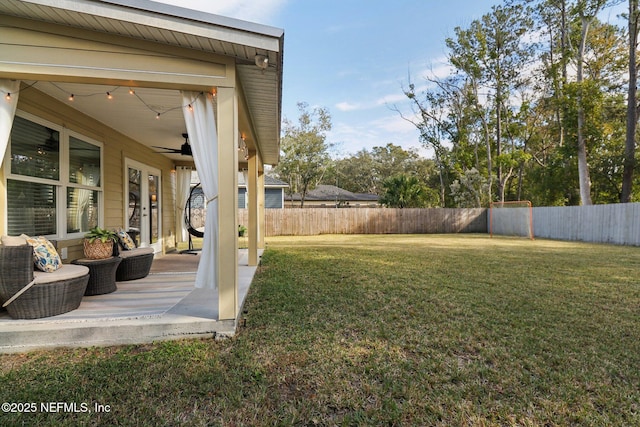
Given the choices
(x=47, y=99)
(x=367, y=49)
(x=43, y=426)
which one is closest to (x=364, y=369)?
(x=43, y=426)

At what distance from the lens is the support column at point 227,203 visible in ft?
9.02

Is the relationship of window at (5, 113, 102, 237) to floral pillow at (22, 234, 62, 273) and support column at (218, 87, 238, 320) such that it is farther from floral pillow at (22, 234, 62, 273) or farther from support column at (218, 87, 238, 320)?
support column at (218, 87, 238, 320)

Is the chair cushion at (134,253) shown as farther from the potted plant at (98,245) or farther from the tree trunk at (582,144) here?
the tree trunk at (582,144)

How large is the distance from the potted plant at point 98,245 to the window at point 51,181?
1.59ft

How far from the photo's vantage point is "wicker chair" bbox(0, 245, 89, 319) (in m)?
2.59

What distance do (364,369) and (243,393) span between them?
82 cm

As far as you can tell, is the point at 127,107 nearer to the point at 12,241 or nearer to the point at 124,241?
the point at 124,241

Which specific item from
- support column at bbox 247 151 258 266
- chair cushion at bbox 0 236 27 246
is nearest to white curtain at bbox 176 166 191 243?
support column at bbox 247 151 258 266

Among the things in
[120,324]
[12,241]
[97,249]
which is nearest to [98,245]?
[97,249]

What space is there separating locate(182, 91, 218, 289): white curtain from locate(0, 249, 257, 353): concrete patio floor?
1.15 feet

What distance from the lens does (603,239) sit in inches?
416

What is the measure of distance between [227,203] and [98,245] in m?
2.16

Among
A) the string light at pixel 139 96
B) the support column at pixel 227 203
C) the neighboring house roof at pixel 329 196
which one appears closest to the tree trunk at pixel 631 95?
the support column at pixel 227 203

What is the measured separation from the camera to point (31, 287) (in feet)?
8.73
